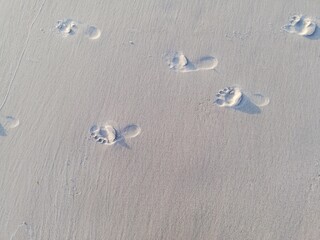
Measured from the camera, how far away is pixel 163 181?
4.50 meters

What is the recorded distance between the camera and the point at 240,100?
484cm

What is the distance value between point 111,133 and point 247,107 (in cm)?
172

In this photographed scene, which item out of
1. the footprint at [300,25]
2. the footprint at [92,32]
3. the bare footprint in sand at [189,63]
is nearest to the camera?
the bare footprint in sand at [189,63]

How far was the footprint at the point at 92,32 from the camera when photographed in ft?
17.6

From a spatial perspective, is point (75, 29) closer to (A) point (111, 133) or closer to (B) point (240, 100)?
(A) point (111, 133)

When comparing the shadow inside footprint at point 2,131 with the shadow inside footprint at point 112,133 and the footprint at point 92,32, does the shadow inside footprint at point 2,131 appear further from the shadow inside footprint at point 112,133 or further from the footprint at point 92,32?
the footprint at point 92,32

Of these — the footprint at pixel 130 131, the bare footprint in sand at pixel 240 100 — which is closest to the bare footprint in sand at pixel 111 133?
the footprint at pixel 130 131

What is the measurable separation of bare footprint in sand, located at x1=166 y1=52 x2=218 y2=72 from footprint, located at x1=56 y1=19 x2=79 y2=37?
1.40 m

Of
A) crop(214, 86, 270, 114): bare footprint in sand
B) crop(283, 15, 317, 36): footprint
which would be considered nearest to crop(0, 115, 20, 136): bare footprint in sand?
crop(214, 86, 270, 114): bare footprint in sand

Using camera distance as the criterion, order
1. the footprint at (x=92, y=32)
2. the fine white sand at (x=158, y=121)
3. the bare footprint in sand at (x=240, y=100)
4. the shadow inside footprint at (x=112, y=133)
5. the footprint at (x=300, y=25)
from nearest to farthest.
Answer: the fine white sand at (x=158, y=121) < the shadow inside footprint at (x=112, y=133) < the bare footprint in sand at (x=240, y=100) < the footprint at (x=300, y=25) < the footprint at (x=92, y=32)

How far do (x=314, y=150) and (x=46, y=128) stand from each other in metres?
3.26

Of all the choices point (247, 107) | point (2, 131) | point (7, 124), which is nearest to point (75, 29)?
point (7, 124)

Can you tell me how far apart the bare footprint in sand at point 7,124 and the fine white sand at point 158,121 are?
0.5 inches

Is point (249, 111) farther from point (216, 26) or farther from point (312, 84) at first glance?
point (216, 26)
